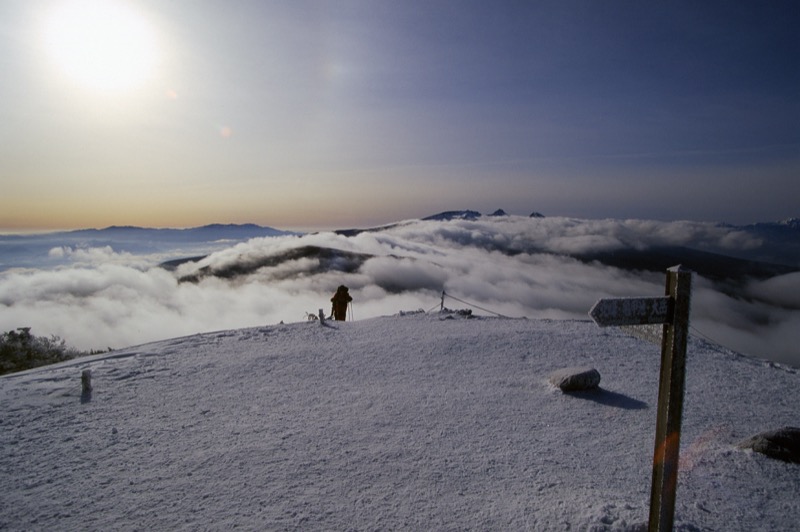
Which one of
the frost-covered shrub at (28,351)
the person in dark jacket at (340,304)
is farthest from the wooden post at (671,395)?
the frost-covered shrub at (28,351)

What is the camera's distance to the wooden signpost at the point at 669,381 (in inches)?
143

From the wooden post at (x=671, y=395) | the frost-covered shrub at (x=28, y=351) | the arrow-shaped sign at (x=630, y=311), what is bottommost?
the frost-covered shrub at (x=28, y=351)

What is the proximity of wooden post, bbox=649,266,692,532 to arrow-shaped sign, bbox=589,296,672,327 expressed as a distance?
137 mm

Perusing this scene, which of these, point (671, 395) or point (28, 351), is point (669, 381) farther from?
point (28, 351)

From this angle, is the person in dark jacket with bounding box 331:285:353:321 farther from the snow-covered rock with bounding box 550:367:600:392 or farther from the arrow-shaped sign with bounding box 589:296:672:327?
the arrow-shaped sign with bounding box 589:296:672:327

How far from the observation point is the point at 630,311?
11.5ft

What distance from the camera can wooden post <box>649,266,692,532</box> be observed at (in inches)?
144

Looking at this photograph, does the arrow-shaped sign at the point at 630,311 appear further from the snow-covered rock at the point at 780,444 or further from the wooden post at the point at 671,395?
the snow-covered rock at the point at 780,444

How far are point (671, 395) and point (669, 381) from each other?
127mm

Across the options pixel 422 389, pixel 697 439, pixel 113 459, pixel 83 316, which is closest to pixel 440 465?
pixel 422 389

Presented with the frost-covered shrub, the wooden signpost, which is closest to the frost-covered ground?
the wooden signpost

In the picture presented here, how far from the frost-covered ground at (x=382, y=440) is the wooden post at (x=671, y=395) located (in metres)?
0.86

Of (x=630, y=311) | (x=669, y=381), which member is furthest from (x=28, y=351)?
(x=669, y=381)

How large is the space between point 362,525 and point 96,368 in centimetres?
899
